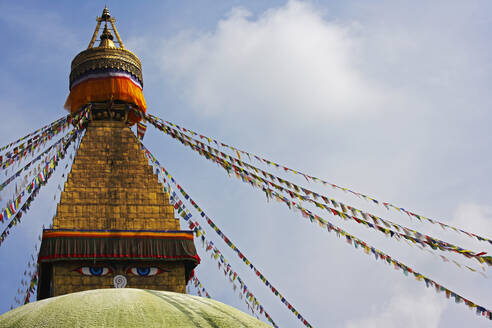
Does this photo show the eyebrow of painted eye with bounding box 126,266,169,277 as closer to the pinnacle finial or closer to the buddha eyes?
the buddha eyes

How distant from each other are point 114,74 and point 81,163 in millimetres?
2890

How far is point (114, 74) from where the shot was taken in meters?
14.6

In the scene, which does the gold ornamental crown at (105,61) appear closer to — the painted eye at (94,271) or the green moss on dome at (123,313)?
the painted eye at (94,271)

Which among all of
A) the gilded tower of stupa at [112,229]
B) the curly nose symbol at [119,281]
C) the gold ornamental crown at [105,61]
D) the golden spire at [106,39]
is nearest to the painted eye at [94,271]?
the gilded tower of stupa at [112,229]

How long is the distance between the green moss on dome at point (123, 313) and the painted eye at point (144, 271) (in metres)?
5.75

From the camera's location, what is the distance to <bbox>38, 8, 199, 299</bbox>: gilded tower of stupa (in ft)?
37.2

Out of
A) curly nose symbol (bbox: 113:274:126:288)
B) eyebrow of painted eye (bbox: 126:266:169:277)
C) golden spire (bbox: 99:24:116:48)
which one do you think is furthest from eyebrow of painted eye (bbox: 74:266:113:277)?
golden spire (bbox: 99:24:116:48)

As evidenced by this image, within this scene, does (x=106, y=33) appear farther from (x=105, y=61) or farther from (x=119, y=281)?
(x=119, y=281)

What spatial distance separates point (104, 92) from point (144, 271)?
5.05 m

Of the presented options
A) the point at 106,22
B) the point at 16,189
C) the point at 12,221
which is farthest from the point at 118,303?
the point at 106,22

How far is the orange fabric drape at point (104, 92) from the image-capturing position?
14.3 m

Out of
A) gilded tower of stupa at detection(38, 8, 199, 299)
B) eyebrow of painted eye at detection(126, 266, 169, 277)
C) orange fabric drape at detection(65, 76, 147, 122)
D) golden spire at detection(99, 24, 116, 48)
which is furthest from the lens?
golden spire at detection(99, 24, 116, 48)

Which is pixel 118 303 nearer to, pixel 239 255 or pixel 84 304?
pixel 84 304

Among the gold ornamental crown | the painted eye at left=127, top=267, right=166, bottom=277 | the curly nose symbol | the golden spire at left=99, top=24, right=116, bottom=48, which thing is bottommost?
the curly nose symbol
